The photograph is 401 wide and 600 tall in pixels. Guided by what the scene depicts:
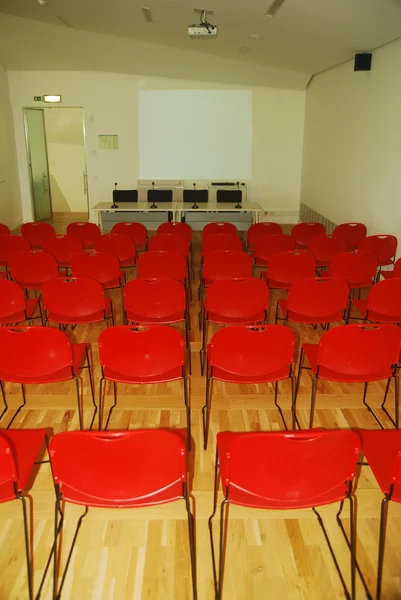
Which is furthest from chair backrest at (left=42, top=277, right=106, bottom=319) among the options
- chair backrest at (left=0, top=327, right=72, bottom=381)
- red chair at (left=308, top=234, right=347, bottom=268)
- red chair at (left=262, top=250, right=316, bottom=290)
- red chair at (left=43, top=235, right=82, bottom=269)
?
red chair at (left=308, top=234, right=347, bottom=268)

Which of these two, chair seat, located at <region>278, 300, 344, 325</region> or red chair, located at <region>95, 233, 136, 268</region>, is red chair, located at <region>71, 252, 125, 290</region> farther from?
chair seat, located at <region>278, 300, 344, 325</region>

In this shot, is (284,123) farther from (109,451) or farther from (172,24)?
(109,451)

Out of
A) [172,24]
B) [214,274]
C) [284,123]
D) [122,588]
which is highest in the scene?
[172,24]

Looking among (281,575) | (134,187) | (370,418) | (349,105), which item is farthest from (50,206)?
(281,575)

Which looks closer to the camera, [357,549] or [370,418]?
[357,549]

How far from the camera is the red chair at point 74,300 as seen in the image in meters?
4.14

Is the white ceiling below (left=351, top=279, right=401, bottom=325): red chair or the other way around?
the other way around

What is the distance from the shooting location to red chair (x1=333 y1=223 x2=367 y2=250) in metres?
7.16

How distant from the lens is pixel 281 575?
2.38 meters

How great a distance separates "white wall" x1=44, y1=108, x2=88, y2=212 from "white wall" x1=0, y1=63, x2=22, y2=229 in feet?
5.79

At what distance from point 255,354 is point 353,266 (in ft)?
8.13

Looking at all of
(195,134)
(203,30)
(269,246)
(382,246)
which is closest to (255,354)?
(269,246)

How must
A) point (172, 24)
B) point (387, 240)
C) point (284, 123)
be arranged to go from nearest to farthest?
point (387, 240) < point (172, 24) < point (284, 123)

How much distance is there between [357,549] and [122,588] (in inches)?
46.8
